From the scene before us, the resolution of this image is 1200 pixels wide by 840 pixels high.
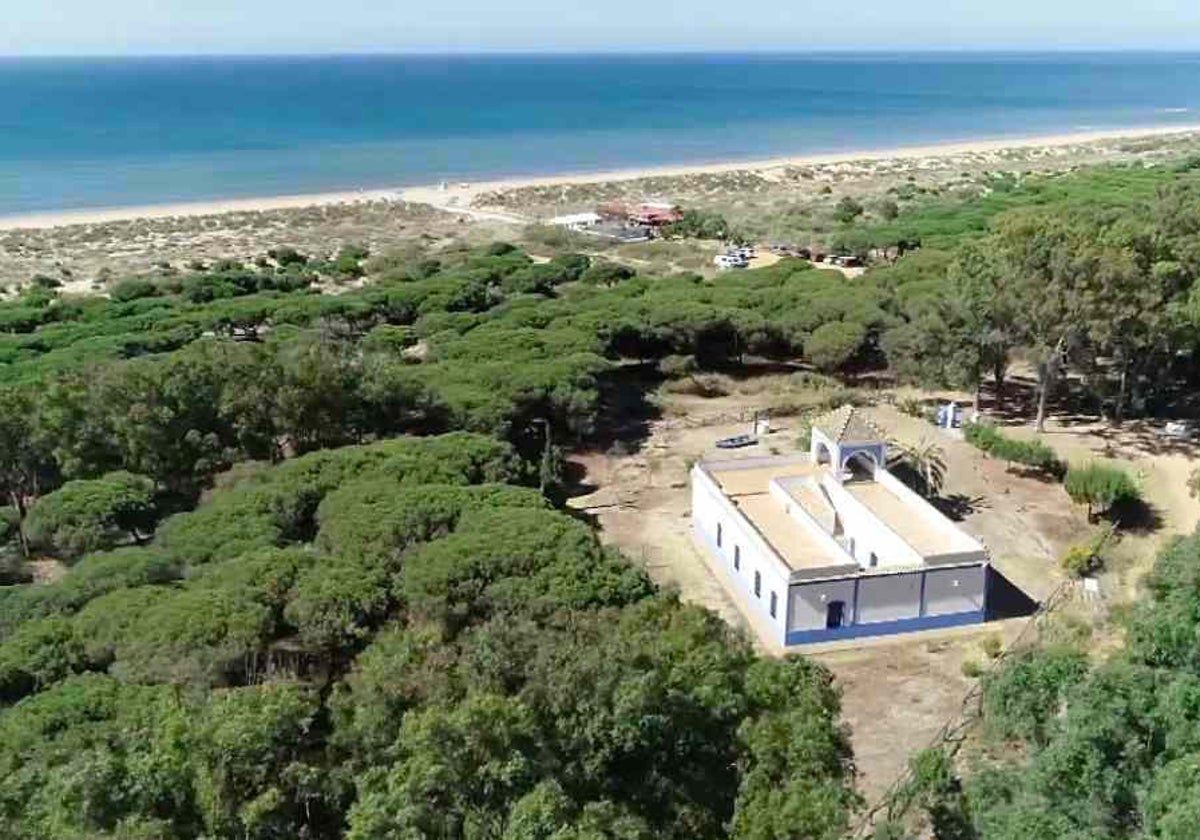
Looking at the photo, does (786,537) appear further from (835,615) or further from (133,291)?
(133,291)

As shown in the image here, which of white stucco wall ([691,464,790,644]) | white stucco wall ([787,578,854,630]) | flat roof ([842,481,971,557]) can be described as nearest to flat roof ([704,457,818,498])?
white stucco wall ([691,464,790,644])

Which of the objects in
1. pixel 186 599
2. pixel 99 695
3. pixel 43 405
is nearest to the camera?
pixel 99 695

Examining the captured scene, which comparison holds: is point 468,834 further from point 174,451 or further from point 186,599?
point 174,451

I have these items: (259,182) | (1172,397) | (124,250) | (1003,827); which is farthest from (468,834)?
(259,182)

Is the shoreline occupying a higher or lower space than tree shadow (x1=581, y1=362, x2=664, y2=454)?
higher

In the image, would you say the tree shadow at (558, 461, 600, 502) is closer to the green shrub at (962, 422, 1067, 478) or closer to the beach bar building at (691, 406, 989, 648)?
the beach bar building at (691, 406, 989, 648)

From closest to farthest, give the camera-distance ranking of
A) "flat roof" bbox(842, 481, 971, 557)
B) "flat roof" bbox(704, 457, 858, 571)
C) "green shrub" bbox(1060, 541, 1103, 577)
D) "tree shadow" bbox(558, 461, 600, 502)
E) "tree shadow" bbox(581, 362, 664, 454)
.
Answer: "flat roof" bbox(842, 481, 971, 557) < "flat roof" bbox(704, 457, 858, 571) < "green shrub" bbox(1060, 541, 1103, 577) < "tree shadow" bbox(558, 461, 600, 502) < "tree shadow" bbox(581, 362, 664, 454)

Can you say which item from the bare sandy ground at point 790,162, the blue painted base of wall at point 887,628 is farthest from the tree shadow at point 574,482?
the bare sandy ground at point 790,162

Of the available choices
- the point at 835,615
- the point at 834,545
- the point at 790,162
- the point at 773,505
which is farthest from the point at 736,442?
the point at 790,162
